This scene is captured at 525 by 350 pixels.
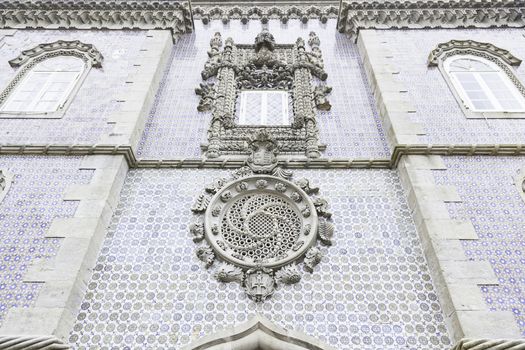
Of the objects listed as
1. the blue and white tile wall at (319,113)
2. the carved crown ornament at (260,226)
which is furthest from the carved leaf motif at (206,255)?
the blue and white tile wall at (319,113)

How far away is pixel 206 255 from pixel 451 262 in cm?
319

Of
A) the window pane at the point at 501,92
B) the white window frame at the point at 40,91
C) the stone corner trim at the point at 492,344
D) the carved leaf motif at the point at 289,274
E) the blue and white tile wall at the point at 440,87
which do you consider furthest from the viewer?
the window pane at the point at 501,92

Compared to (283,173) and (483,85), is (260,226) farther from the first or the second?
(483,85)

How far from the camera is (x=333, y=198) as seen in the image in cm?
671

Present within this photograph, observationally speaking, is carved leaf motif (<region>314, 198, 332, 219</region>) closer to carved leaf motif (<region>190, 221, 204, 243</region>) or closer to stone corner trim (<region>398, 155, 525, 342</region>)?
stone corner trim (<region>398, 155, 525, 342</region>)

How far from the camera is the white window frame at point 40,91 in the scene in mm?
7820

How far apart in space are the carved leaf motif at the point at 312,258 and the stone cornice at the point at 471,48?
520 centimetres

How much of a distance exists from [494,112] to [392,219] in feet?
10.2

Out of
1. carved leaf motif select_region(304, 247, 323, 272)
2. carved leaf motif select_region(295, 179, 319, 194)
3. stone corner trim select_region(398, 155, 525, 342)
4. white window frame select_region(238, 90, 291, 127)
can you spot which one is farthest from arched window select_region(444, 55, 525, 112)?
carved leaf motif select_region(304, 247, 323, 272)

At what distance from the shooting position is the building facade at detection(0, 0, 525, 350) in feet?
17.1

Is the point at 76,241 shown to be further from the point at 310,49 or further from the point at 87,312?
the point at 310,49

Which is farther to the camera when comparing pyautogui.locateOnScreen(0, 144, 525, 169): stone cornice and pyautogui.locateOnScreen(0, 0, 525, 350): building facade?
pyautogui.locateOnScreen(0, 144, 525, 169): stone cornice

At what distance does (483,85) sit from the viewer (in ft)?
27.8

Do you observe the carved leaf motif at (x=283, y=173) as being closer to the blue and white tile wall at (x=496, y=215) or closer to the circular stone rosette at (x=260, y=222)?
the circular stone rosette at (x=260, y=222)
